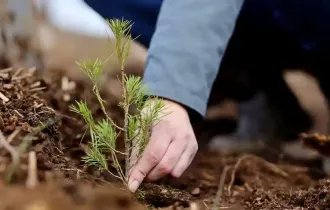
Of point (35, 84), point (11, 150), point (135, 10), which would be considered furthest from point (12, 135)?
point (135, 10)

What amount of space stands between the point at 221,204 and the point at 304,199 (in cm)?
14

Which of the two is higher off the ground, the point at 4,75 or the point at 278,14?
the point at 278,14

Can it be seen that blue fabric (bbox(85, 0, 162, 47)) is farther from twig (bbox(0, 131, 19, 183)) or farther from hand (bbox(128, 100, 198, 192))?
twig (bbox(0, 131, 19, 183))

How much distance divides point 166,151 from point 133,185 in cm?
13

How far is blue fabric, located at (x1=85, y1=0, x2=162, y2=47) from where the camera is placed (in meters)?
1.87

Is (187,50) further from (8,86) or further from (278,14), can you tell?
(278,14)

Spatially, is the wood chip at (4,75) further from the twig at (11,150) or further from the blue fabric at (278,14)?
the blue fabric at (278,14)

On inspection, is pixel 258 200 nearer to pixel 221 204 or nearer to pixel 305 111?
pixel 221 204

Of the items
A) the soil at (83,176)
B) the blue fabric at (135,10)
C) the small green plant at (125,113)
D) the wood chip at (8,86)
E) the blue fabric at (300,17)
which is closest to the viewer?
the soil at (83,176)

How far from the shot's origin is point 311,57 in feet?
6.32

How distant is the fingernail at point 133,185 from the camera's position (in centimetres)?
95

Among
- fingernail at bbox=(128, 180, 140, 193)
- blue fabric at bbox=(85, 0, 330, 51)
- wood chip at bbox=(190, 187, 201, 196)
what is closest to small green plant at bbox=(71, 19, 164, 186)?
fingernail at bbox=(128, 180, 140, 193)

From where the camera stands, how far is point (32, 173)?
722 mm

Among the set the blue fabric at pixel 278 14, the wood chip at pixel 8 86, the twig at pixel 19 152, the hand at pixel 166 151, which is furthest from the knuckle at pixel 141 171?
the blue fabric at pixel 278 14
